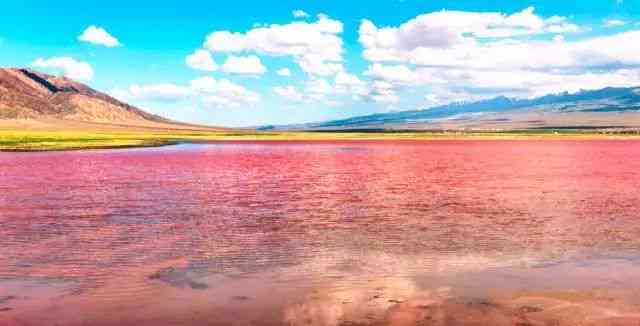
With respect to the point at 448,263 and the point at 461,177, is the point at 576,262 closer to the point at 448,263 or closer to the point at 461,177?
the point at 448,263

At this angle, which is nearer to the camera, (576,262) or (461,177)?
(576,262)

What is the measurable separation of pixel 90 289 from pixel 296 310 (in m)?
4.97

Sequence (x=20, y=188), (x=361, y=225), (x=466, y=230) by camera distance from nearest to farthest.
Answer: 1. (x=466, y=230)
2. (x=361, y=225)
3. (x=20, y=188)

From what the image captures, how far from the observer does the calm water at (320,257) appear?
12211 mm

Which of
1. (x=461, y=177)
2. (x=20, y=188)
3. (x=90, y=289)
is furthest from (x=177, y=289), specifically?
(x=461, y=177)

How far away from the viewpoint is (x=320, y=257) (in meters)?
17.4

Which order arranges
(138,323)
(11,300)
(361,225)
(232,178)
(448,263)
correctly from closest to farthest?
1. (138,323)
2. (11,300)
3. (448,263)
4. (361,225)
5. (232,178)

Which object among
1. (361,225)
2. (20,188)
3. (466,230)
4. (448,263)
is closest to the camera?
(448,263)

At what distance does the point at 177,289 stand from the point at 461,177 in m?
35.2

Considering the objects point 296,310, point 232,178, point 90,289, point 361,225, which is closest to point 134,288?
point 90,289

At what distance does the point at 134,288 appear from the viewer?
13992 mm

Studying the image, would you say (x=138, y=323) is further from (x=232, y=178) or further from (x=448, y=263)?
(x=232, y=178)

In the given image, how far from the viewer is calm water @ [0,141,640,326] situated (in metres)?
12.2

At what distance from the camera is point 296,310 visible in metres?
12.2
